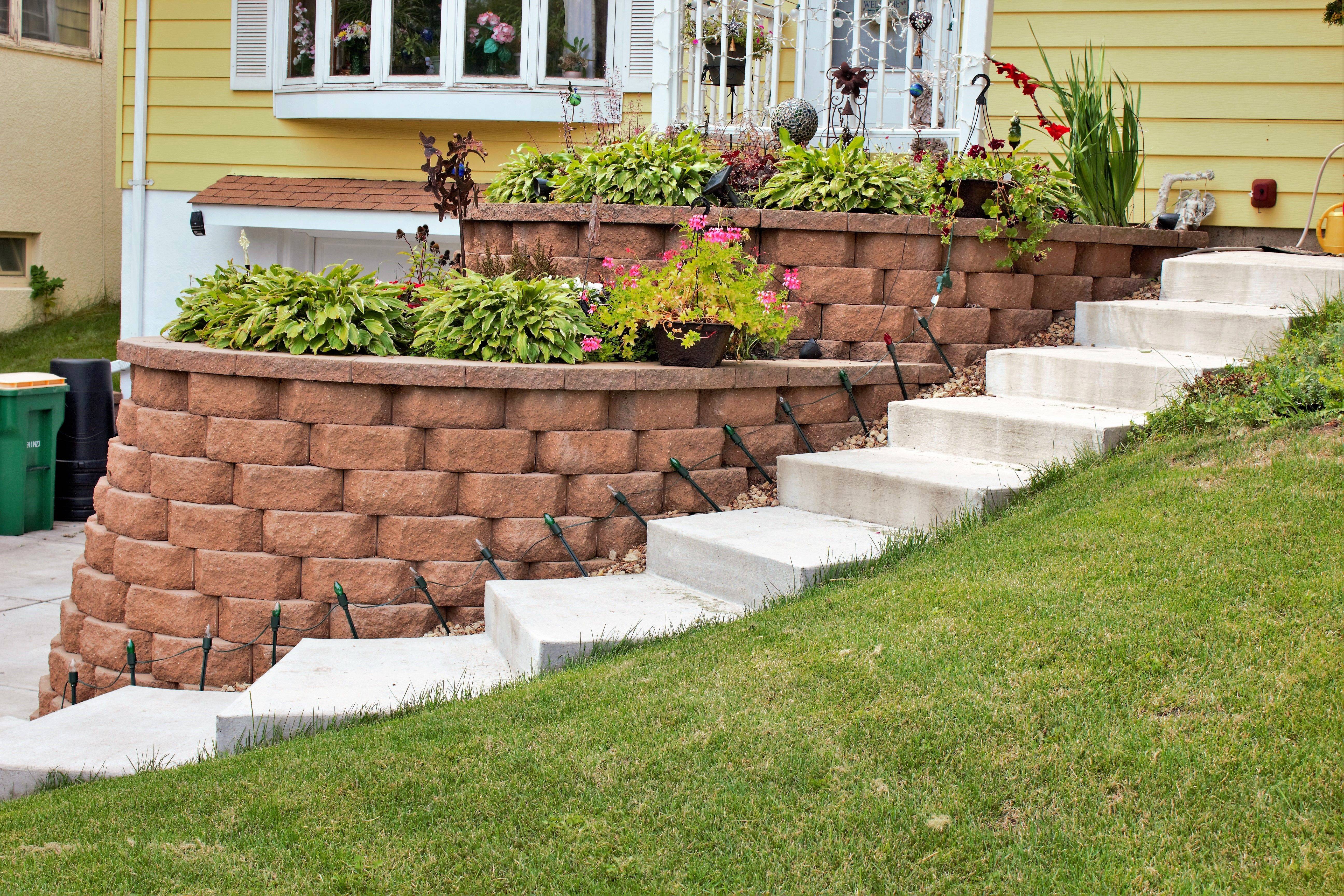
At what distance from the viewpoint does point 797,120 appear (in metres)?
6.62

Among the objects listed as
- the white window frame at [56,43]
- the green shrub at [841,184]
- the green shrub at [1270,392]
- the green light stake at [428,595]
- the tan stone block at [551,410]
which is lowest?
the green light stake at [428,595]

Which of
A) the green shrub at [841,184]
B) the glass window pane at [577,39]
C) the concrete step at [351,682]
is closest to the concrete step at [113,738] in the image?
the concrete step at [351,682]

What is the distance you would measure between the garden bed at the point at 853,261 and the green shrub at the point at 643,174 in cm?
17

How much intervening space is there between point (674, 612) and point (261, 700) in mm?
1370

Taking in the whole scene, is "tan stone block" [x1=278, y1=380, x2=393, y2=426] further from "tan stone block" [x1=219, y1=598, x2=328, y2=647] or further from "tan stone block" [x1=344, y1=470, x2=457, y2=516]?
"tan stone block" [x1=219, y1=598, x2=328, y2=647]

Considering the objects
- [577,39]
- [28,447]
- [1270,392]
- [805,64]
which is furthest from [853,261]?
[28,447]

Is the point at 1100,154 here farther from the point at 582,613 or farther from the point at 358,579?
the point at 358,579

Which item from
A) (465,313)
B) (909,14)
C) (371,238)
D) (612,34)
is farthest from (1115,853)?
(371,238)

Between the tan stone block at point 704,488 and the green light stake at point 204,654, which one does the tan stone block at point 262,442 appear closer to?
the green light stake at point 204,654

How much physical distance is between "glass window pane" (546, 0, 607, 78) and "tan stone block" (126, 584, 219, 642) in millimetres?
5814

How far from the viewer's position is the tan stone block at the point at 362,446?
4586 millimetres

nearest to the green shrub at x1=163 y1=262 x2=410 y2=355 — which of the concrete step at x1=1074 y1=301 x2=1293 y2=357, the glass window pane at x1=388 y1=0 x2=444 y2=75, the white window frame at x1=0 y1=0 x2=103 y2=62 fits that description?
the concrete step at x1=1074 y1=301 x2=1293 y2=357

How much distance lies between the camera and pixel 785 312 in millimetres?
5750

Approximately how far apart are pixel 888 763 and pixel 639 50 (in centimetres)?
767
